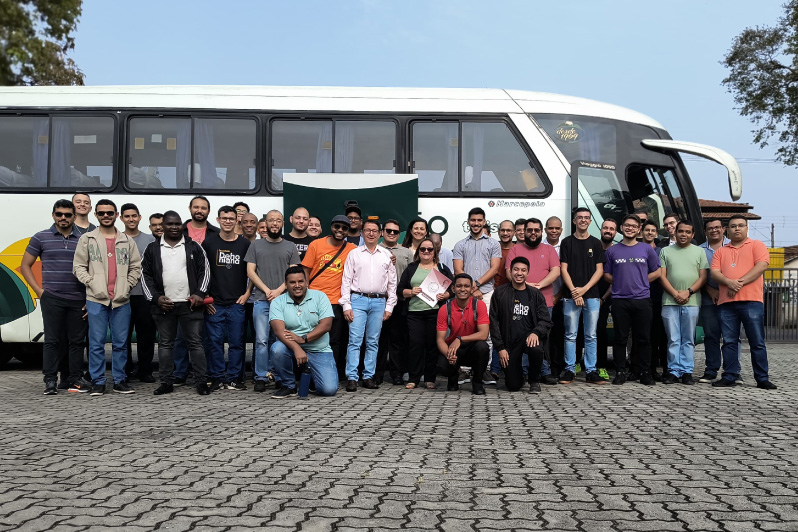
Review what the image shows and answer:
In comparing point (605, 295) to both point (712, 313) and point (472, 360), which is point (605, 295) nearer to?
point (712, 313)

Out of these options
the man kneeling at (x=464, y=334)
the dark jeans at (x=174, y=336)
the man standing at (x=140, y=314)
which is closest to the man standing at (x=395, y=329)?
the man kneeling at (x=464, y=334)

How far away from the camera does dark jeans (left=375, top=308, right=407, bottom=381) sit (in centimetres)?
1029

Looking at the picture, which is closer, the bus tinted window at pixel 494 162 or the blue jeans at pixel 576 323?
the blue jeans at pixel 576 323

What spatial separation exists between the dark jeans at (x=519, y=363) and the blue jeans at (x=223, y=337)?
323 centimetres

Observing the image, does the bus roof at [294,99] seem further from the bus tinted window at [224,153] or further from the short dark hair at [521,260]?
the short dark hair at [521,260]

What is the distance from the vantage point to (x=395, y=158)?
473 inches

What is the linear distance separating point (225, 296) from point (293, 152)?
2.99 meters

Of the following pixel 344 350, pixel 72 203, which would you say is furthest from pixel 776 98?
pixel 72 203

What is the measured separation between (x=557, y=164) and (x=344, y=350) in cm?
417

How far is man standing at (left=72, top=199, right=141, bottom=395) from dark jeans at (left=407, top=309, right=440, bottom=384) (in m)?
3.29

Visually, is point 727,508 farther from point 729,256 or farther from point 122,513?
point 729,256

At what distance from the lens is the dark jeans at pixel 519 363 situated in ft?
31.5

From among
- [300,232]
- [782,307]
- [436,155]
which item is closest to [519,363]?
[300,232]

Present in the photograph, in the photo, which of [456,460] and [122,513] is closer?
[122,513]
